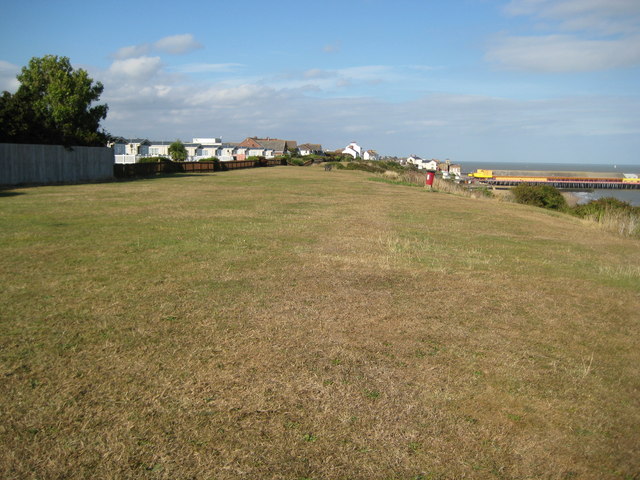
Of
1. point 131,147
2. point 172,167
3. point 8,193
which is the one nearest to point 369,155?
point 131,147

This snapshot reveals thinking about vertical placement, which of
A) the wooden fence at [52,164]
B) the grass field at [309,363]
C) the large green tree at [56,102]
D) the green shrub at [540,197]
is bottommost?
the grass field at [309,363]

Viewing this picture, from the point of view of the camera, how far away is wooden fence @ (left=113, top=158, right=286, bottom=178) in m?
34.6

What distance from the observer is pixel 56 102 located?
93.5ft

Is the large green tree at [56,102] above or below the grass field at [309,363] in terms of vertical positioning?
above

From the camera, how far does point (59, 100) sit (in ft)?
93.7

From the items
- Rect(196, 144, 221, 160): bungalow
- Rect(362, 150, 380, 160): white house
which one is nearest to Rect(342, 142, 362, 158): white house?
Rect(362, 150, 380, 160): white house

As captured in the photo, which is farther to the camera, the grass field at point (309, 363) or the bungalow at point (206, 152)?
the bungalow at point (206, 152)

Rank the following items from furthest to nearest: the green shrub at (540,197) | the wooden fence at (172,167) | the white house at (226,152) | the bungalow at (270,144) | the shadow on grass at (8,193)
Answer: the bungalow at (270,144)
the white house at (226,152)
the wooden fence at (172,167)
the green shrub at (540,197)
the shadow on grass at (8,193)

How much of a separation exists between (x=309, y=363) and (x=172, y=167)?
139 feet

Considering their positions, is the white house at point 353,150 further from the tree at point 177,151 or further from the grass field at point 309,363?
the grass field at point 309,363

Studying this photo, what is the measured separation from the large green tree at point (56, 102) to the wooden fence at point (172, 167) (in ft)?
12.8

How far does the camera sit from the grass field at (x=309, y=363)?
3.46 metres

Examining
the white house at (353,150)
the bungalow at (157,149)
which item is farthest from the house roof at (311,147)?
the bungalow at (157,149)

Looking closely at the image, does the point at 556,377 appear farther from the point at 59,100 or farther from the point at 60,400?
the point at 59,100
